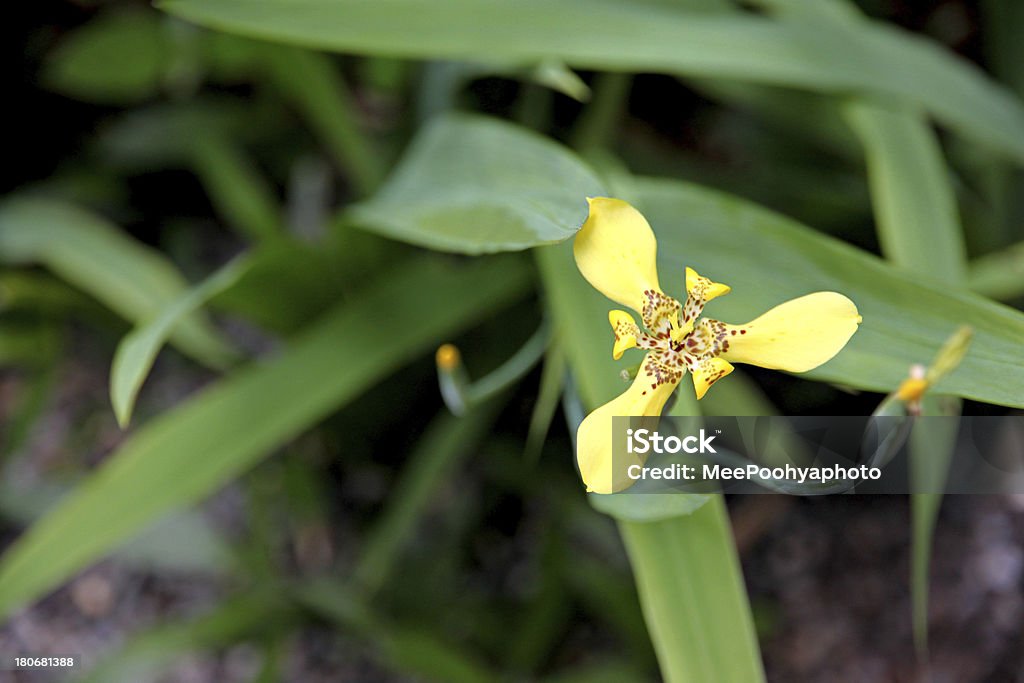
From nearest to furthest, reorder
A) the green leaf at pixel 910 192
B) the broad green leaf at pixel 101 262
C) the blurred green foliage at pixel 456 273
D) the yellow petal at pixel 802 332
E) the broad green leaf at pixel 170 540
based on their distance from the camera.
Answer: the yellow petal at pixel 802 332
the blurred green foliage at pixel 456 273
the green leaf at pixel 910 192
the broad green leaf at pixel 101 262
the broad green leaf at pixel 170 540

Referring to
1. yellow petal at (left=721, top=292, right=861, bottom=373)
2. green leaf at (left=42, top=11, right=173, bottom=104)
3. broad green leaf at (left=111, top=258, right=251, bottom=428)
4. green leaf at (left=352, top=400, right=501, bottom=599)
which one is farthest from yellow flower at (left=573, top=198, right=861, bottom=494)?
green leaf at (left=42, top=11, right=173, bottom=104)

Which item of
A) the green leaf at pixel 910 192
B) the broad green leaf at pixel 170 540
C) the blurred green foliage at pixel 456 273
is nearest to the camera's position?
the blurred green foliage at pixel 456 273

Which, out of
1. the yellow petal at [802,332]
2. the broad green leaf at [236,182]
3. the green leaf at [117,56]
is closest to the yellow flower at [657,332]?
the yellow petal at [802,332]

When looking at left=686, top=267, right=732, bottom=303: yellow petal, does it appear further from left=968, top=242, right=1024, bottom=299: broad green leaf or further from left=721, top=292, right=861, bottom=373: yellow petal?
left=968, top=242, right=1024, bottom=299: broad green leaf

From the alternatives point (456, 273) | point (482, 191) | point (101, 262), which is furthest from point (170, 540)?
point (482, 191)

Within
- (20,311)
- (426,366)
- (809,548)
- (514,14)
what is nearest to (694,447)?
(514,14)

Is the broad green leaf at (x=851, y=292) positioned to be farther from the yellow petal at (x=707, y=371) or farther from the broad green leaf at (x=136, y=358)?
the broad green leaf at (x=136, y=358)

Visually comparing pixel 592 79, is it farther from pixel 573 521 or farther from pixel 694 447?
pixel 694 447

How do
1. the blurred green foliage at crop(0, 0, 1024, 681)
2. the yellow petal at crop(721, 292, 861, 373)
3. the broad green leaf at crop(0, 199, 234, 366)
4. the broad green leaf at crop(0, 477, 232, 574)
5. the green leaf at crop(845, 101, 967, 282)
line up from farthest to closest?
the broad green leaf at crop(0, 477, 232, 574), the broad green leaf at crop(0, 199, 234, 366), the green leaf at crop(845, 101, 967, 282), the blurred green foliage at crop(0, 0, 1024, 681), the yellow petal at crop(721, 292, 861, 373)
